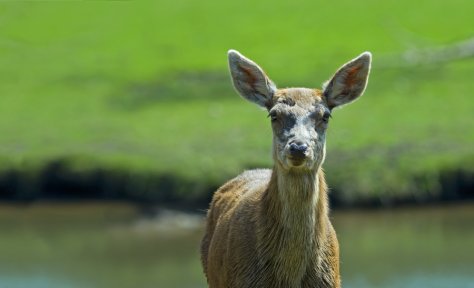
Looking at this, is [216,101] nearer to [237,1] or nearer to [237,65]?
[237,1]

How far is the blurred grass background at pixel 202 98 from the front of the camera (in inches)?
1308

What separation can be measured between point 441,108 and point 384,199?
921 cm

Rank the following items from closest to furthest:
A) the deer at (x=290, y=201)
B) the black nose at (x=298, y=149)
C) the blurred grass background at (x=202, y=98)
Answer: the black nose at (x=298, y=149) < the deer at (x=290, y=201) < the blurred grass background at (x=202, y=98)

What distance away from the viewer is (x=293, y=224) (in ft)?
39.9

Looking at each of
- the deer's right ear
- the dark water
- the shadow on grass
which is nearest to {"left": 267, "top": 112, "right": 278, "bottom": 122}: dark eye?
the deer's right ear

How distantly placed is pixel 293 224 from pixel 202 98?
104 ft

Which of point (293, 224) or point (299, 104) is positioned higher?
point (299, 104)

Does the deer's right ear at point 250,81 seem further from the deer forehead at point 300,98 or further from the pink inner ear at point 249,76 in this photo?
the deer forehead at point 300,98

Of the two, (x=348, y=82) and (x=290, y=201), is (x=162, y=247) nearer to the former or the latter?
(x=348, y=82)

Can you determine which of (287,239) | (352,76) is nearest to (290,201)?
(287,239)

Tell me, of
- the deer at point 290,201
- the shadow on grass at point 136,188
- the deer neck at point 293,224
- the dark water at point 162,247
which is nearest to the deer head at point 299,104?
the deer at point 290,201

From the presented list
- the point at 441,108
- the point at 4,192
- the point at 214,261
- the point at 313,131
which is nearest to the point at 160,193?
the point at 4,192

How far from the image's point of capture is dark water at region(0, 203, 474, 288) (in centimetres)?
2638

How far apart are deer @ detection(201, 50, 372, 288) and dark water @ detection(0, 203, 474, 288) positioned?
1279 cm
